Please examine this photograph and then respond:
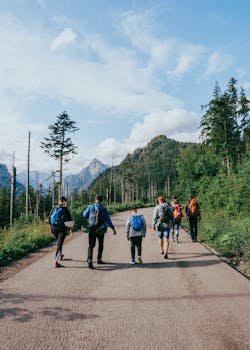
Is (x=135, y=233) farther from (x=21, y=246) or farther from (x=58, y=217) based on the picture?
(x=21, y=246)

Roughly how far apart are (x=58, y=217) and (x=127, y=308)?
4.26 m

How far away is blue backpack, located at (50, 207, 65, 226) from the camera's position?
27.0 ft

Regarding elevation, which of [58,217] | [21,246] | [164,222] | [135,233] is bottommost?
[21,246]

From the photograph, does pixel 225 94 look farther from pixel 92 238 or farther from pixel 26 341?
pixel 26 341

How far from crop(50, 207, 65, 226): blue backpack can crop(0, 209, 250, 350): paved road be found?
130 cm

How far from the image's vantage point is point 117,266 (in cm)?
792

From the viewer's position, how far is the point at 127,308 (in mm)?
4742

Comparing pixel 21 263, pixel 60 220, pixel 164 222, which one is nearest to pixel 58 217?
pixel 60 220

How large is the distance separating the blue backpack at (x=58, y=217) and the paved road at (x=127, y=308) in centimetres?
130

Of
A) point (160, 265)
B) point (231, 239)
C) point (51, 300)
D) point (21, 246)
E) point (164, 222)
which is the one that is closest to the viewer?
point (51, 300)

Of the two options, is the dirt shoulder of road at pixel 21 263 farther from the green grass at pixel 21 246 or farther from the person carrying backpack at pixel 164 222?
the person carrying backpack at pixel 164 222

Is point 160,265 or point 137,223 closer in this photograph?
point 160,265

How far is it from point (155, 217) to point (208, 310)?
470 cm

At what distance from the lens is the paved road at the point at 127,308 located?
368 cm
